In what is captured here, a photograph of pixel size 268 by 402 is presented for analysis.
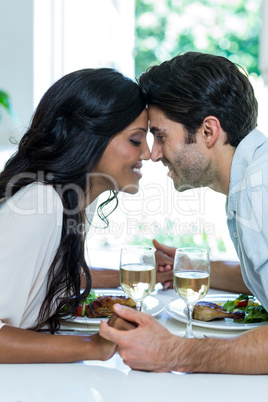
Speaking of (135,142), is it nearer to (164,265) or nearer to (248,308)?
(164,265)

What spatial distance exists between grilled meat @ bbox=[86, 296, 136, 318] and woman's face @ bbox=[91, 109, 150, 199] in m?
0.41

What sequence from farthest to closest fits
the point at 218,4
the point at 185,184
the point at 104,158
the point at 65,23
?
the point at 218,4 < the point at 65,23 < the point at 185,184 < the point at 104,158

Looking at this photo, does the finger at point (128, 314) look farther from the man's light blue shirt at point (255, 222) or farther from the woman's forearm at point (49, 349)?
the man's light blue shirt at point (255, 222)

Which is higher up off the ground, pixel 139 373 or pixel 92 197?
pixel 92 197

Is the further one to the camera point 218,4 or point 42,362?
point 218,4

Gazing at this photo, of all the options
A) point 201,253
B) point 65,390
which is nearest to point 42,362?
Result: point 65,390

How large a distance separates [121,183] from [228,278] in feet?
1.64

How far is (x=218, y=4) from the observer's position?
514 centimetres

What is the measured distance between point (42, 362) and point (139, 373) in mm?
244

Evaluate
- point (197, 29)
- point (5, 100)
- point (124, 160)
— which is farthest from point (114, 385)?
point (197, 29)

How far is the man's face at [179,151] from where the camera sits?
1702 mm

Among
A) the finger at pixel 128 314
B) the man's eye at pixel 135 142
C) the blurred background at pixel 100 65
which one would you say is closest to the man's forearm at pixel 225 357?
the finger at pixel 128 314

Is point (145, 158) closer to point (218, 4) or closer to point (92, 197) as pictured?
point (92, 197)

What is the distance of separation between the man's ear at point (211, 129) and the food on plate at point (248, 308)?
1.73ft
